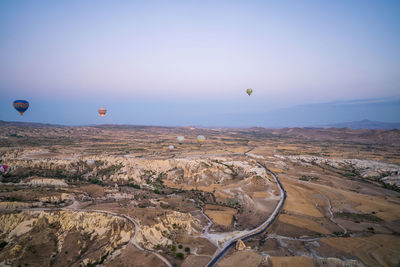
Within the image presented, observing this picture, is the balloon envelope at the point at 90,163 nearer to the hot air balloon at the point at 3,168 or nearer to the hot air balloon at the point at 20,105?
the hot air balloon at the point at 3,168

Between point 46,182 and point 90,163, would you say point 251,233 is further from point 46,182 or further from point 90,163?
point 90,163

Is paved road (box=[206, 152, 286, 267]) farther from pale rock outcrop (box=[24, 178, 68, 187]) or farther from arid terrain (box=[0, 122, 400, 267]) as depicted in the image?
pale rock outcrop (box=[24, 178, 68, 187])

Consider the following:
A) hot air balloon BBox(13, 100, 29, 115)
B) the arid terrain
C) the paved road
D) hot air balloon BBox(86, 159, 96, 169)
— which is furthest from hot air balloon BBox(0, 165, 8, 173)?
the paved road

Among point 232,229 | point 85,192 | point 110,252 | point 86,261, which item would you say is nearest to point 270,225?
point 232,229

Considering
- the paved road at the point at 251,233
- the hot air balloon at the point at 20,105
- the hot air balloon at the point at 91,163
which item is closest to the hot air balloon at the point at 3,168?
the hot air balloon at the point at 20,105

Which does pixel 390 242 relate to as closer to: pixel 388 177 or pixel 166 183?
pixel 388 177

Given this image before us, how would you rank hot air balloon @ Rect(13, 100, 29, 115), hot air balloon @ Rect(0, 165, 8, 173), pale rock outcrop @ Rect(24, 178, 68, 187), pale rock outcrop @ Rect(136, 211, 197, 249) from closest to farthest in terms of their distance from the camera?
pale rock outcrop @ Rect(136, 211, 197, 249), pale rock outcrop @ Rect(24, 178, 68, 187), hot air balloon @ Rect(0, 165, 8, 173), hot air balloon @ Rect(13, 100, 29, 115)
